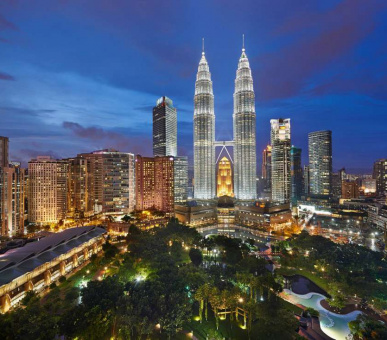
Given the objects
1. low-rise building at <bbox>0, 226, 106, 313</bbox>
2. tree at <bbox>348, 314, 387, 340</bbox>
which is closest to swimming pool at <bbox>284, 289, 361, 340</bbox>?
tree at <bbox>348, 314, 387, 340</bbox>

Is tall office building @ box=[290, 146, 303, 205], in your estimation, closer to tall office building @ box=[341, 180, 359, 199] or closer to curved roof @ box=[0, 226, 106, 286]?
tall office building @ box=[341, 180, 359, 199]

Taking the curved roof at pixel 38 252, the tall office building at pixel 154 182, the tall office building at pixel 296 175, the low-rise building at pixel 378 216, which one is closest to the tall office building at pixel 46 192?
the tall office building at pixel 154 182

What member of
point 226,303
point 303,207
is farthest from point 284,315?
point 303,207

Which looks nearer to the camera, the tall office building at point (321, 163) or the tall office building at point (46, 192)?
the tall office building at point (46, 192)

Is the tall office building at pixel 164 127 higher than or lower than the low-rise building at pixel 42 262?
higher

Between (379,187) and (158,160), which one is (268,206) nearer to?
(158,160)

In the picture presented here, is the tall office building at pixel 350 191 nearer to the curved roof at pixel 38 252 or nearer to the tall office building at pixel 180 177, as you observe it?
the tall office building at pixel 180 177

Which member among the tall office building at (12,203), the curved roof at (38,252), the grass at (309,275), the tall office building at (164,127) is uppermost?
the tall office building at (164,127)
